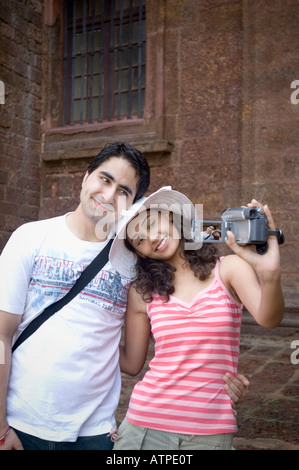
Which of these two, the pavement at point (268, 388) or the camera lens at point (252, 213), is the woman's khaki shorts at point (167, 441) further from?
the pavement at point (268, 388)

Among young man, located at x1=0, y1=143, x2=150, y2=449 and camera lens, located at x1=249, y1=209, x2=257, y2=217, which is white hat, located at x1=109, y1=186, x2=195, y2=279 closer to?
young man, located at x1=0, y1=143, x2=150, y2=449

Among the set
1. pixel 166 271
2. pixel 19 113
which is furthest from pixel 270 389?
pixel 19 113

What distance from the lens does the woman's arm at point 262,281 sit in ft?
5.43

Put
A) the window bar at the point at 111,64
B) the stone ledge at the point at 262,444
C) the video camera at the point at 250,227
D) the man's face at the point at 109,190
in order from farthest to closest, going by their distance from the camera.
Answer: the window bar at the point at 111,64 < the stone ledge at the point at 262,444 < the man's face at the point at 109,190 < the video camera at the point at 250,227

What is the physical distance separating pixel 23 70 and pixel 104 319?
6653 mm

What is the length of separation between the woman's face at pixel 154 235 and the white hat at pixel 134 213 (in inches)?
1.1

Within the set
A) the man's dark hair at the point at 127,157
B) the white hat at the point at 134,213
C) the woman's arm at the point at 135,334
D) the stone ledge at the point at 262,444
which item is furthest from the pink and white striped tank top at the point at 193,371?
the stone ledge at the point at 262,444

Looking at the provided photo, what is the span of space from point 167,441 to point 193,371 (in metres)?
0.24

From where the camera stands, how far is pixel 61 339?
1.91 metres

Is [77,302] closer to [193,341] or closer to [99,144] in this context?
[193,341]

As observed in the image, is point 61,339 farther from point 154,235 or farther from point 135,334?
point 154,235

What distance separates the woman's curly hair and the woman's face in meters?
0.04

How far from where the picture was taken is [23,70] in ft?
25.7
